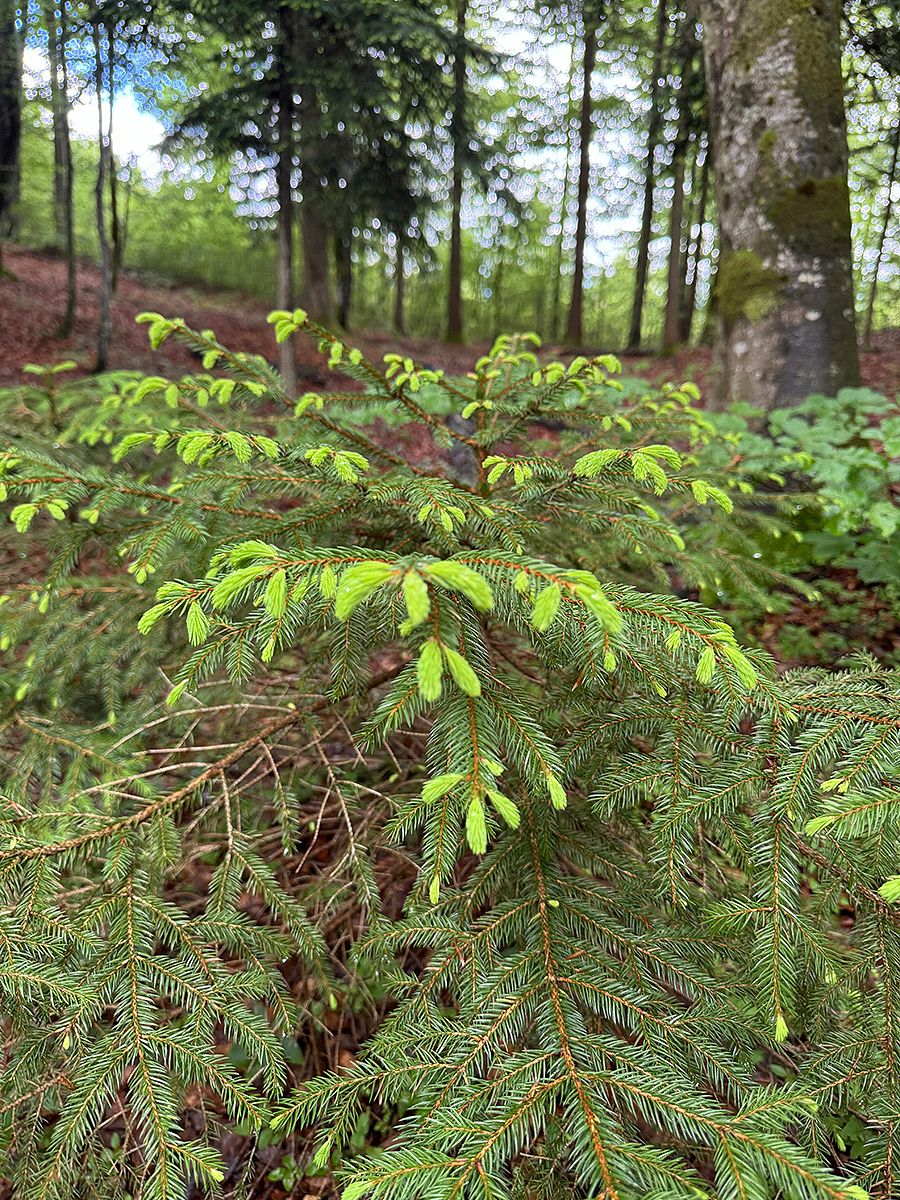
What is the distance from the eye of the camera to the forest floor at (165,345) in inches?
325

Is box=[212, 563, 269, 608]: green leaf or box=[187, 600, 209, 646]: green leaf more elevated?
box=[212, 563, 269, 608]: green leaf

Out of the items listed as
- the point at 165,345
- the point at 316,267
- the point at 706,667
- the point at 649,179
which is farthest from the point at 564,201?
the point at 706,667

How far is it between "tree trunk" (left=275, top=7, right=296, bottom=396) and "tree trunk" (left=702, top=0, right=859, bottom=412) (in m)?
4.04

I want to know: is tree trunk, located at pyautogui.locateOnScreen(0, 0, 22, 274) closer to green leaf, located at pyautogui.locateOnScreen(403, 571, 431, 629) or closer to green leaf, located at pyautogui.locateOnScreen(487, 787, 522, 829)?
green leaf, located at pyautogui.locateOnScreen(403, 571, 431, 629)

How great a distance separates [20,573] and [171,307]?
12.0 m

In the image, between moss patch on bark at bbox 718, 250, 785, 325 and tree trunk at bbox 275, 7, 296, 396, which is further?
tree trunk at bbox 275, 7, 296, 396

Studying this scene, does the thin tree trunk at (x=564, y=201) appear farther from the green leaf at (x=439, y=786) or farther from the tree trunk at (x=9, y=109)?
the green leaf at (x=439, y=786)

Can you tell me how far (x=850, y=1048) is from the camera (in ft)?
3.44

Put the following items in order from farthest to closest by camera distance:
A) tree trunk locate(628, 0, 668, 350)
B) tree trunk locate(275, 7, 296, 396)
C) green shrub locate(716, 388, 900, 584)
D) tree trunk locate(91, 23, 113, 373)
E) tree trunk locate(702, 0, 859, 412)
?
1. tree trunk locate(628, 0, 668, 350)
2. tree trunk locate(275, 7, 296, 396)
3. tree trunk locate(91, 23, 113, 373)
4. tree trunk locate(702, 0, 859, 412)
5. green shrub locate(716, 388, 900, 584)

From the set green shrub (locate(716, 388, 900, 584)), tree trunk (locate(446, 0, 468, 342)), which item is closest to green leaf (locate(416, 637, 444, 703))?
green shrub (locate(716, 388, 900, 584))

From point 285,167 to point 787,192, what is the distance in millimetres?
5471

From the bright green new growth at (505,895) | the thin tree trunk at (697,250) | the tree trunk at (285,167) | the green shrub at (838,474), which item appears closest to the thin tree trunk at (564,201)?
the thin tree trunk at (697,250)

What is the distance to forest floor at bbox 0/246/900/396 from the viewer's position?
8.25 m

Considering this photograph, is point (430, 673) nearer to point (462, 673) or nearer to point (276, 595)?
point (462, 673)
